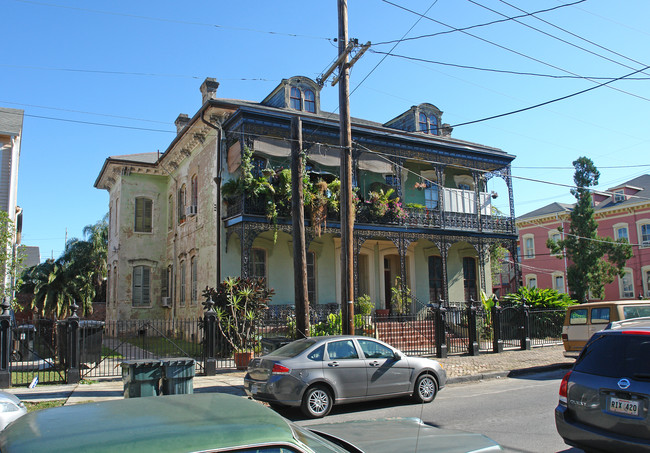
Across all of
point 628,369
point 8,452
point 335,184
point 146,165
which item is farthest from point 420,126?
point 8,452

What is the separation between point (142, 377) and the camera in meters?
7.92

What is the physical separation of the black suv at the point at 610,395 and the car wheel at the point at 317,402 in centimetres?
415

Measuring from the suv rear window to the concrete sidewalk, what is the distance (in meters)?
7.37

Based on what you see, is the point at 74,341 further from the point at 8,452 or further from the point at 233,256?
the point at 8,452

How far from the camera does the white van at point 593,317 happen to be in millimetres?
13742

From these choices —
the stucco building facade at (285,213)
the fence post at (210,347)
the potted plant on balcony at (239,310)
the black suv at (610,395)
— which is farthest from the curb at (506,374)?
the black suv at (610,395)

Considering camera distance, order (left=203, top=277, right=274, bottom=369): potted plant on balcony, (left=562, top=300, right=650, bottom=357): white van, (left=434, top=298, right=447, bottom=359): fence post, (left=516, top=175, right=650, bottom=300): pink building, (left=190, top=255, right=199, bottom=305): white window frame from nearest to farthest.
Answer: (left=562, top=300, right=650, bottom=357): white van → (left=203, top=277, right=274, bottom=369): potted plant on balcony → (left=434, top=298, right=447, bottom=359): fence post → (left=190, top=255, right=199, bottom=305): white window frame → (left=516, top=175, right=650, bottom=300): pink building

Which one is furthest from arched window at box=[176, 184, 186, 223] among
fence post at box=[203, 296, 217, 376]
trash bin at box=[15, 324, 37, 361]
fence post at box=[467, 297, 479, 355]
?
fence post at box=[467, 297, 479, 355]

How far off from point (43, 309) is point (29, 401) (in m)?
16.5

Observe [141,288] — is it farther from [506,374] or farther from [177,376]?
[177,376]

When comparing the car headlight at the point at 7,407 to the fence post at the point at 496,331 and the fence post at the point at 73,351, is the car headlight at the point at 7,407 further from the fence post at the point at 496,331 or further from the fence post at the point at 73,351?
the fence post at the point at 496,331

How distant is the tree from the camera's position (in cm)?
3231

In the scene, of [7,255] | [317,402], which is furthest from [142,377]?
[7,255]

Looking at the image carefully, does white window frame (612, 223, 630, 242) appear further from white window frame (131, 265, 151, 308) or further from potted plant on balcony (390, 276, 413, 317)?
white window frame (131, 265, 151, 308)
